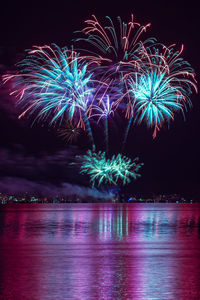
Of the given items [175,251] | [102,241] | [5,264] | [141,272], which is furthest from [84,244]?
[141,272]

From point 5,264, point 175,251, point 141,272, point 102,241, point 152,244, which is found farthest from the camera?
point 102,241

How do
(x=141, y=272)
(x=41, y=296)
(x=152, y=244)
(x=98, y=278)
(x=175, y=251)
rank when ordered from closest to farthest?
(x=41, y=296) < (x=98, y=278) < (x=141, y=272) < (x=175, y=251) < (x=152, y=244)

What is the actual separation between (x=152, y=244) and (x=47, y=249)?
14.2 feet

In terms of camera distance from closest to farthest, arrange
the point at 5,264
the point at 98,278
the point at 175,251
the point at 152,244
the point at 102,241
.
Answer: the point at 98,278
the point at 5,264
the point at 175,251
the point at 152,244
the point at 102,241

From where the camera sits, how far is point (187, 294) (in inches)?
389

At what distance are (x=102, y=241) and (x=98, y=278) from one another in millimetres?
9719

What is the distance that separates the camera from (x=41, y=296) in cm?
969

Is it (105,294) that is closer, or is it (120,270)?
(105,294)

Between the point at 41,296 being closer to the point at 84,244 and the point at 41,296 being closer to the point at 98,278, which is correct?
the point at 98,278

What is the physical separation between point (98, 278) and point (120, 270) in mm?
1287

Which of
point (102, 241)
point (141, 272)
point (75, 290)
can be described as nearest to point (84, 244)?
point (102, 241)

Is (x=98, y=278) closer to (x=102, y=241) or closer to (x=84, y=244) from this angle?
(x=84, y=244)

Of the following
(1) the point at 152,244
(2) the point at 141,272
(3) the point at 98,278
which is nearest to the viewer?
(3) the point at 98,278

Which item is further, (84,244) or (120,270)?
(84,244)
